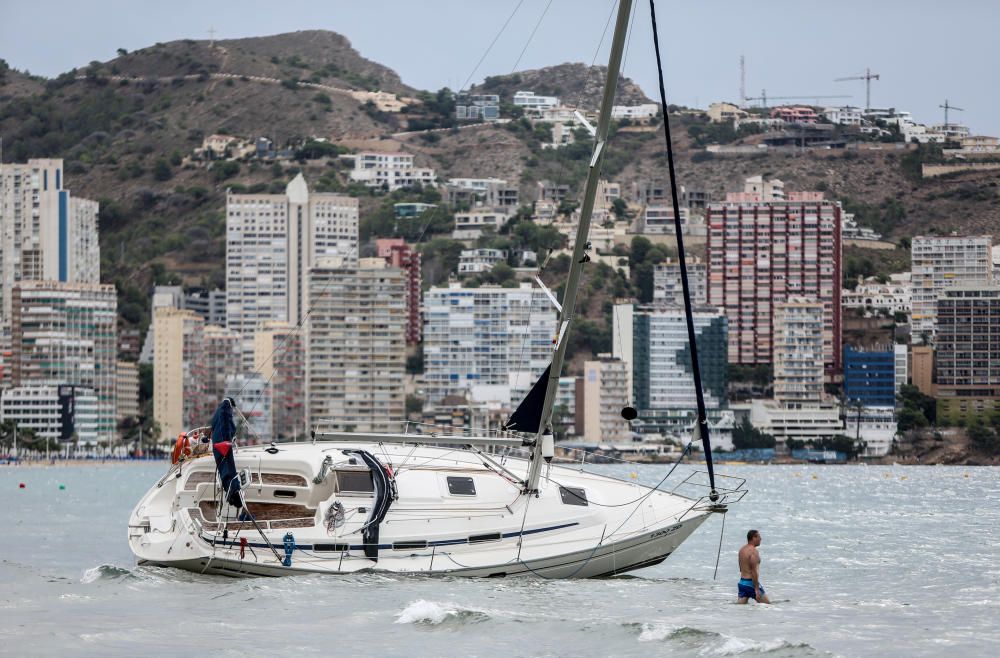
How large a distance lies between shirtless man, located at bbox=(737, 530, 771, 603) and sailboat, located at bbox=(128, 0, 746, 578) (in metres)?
1.60

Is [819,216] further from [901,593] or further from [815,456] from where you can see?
[901,593]

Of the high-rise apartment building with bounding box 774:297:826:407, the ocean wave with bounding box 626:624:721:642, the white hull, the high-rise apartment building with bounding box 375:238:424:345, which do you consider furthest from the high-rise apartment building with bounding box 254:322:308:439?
the ocean wave with bounding box 626:624:721:642

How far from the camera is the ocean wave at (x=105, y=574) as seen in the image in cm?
2730

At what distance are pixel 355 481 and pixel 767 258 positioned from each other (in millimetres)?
155101

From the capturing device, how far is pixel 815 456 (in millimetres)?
147375

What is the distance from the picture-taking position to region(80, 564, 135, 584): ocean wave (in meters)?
27.3

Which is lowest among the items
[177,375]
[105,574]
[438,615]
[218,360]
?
[105,574]

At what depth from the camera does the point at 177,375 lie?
540 ft

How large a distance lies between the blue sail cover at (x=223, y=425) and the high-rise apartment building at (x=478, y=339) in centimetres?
13232

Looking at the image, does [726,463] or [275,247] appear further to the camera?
[275,247]

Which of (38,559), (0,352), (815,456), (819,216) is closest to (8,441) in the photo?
(0,352)

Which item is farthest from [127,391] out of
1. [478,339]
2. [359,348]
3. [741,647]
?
[741,647]

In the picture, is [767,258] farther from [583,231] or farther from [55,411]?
[583,231]

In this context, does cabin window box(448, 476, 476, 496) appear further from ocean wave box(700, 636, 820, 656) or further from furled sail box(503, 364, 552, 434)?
ocean wave box(700, 636, 820, 656)
